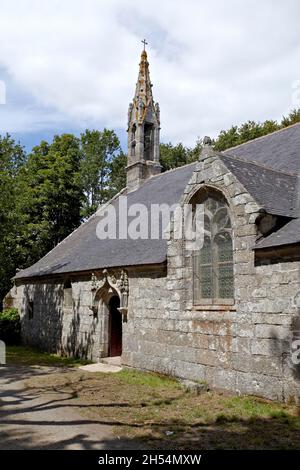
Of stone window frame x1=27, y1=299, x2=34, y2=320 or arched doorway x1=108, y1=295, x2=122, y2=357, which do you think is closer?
arched doorway x1=108, y1=295, x2=122, y2=357

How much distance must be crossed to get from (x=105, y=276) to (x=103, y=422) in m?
5.97

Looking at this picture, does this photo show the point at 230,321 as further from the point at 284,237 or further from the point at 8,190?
the point at 8,190

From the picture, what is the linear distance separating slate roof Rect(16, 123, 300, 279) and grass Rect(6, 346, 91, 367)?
112 inches

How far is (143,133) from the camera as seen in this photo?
1980 cm

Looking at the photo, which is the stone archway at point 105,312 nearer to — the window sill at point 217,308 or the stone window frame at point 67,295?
the stone window frame at point 67,295

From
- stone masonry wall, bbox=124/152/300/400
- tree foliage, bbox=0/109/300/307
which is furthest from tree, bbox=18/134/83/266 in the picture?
stone masonry wall, bbox=124/152/300/400

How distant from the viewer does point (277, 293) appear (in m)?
7.28

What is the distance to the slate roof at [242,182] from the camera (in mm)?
8258

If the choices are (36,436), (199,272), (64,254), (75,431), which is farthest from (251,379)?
(64,254)

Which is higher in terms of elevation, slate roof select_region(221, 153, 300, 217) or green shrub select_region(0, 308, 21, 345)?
slate roof select_region(221, 153, 300, 217)

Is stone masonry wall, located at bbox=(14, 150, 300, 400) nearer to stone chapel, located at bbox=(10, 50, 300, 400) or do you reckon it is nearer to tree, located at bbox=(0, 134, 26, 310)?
stone chapel, located at bbox=(10, 50, 300, 400)

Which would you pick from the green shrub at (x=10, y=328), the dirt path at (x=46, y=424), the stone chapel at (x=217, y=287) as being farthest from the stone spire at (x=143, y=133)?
the dirt path at (x=46, y=424)

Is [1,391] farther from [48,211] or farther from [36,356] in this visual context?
[48,211]

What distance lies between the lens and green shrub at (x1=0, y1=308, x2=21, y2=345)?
60.8ft
